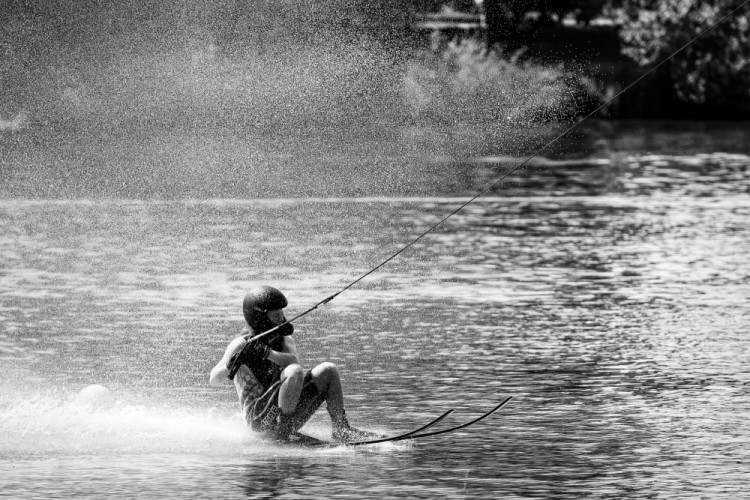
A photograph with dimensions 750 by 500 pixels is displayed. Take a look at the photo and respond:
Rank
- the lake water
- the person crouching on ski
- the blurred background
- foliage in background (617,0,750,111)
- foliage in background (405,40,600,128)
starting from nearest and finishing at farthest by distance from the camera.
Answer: the lake water, the person crouching on ski, the blurred background, foliage in background (405,40,600,128), foliage in background (617,0,750,111)

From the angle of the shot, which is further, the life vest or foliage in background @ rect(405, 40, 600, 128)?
foliage in background @ rect(405, 40, 600, 128)

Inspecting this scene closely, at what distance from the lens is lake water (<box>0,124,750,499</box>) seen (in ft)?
23.5

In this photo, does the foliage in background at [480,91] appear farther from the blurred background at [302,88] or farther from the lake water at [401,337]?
the lake water at [401,337]

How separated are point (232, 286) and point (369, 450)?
5641 millimetres

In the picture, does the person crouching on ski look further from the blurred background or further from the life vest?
the blurred background

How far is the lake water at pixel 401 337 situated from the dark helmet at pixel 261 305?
519mm

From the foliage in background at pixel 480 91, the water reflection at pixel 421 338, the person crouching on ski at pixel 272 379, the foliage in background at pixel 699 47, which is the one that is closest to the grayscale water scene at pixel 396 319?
the water reflection at pixel 421 338

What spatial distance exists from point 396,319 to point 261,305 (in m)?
4.12

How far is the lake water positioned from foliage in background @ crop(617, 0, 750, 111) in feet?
70.5

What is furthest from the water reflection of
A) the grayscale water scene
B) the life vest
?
the life vest

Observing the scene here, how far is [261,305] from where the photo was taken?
7.57 metres

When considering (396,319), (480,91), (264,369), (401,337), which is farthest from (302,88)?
(264,369)

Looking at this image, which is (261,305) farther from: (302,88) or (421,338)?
(302,88)

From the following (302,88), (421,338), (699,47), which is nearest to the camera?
(421,338)
